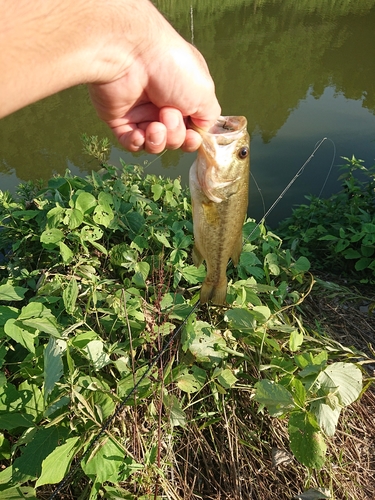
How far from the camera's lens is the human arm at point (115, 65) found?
1273 mm

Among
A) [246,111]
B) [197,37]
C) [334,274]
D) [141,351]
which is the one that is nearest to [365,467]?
[141,351]

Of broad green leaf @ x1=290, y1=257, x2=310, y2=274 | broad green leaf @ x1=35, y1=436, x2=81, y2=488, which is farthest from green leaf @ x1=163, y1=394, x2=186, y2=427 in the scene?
broad green leaf @ x1=290, y1=257, x2=310, y2=274

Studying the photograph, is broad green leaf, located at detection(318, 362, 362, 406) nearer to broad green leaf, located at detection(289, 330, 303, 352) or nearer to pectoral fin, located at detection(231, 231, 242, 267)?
broad green leaf, located at detection(289, 330, 303, 352)

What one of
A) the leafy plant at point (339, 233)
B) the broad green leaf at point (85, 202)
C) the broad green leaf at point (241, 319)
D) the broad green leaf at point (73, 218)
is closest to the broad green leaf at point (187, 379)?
the broad green leaf at point (241, 319)

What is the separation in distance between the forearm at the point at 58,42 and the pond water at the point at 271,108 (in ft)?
8.17

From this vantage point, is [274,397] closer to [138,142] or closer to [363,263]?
[138,142]

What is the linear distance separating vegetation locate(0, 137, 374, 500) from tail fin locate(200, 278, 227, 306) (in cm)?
8

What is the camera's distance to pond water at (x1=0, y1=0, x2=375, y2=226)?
24.2 ft

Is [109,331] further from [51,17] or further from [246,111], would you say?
[246,111]

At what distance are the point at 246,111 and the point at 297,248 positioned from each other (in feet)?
23.9

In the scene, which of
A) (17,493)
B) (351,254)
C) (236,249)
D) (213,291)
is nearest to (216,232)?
(236,249)

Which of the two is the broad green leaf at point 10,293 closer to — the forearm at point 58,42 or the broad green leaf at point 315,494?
the forearm at point 58,42

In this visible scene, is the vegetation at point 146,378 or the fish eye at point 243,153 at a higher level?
the fish eye at point 243,153

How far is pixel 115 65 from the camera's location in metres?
1.66
